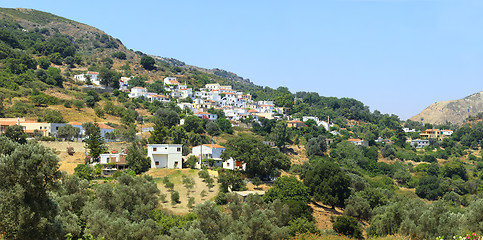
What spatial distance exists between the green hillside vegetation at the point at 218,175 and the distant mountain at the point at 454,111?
2990 inches

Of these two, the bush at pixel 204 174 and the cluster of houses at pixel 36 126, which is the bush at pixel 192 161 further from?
the cluster of houses at pixel 36 126

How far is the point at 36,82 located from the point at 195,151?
112ft

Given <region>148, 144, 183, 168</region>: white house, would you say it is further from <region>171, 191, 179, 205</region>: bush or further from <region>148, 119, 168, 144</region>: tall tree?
<region>171, 191, 179, 205</region>: bush

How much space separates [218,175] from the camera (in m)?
44.5

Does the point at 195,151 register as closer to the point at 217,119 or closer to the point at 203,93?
the point at 217,119

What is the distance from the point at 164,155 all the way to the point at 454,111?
596 ft

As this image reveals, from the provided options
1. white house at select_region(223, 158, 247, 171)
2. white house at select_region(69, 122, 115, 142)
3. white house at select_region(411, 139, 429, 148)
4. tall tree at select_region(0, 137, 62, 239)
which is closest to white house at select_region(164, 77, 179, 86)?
white house at select_region(69, 122, 115, 142)

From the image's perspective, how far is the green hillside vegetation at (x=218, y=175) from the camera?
18130 mm

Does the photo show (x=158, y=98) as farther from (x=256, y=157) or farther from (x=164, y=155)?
(x=256, y=157)

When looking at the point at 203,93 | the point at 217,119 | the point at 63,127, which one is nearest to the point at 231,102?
the point at 203,93

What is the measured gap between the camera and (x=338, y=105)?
4902 inches

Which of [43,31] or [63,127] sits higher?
[43,31]

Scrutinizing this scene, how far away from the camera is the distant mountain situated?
187 meters

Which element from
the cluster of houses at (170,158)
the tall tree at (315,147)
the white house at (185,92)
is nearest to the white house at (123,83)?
the white house at (185,92)
